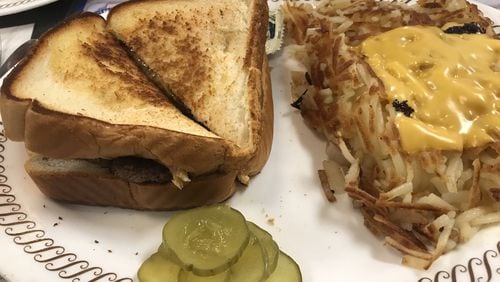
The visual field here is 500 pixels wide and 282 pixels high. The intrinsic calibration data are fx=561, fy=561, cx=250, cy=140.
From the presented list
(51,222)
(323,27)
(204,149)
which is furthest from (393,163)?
(51,222)

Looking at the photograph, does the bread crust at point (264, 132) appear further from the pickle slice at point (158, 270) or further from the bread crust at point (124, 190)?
the pickle slice at point (158, 270)

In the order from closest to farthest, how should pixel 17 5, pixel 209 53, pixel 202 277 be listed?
pixel 202 277 < pixel 209 53 < pixel 17 5

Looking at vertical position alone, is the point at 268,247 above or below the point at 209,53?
below

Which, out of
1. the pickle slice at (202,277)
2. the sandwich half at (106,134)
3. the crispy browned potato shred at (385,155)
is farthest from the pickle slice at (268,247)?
the crispy browned potato shred at (385,155)

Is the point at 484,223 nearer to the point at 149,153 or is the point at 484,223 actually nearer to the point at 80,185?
the point at 149,153

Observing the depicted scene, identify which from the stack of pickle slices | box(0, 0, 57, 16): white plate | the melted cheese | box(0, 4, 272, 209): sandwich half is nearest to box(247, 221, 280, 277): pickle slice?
the stack of pickle slices

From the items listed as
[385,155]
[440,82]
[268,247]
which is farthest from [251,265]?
[440,82]

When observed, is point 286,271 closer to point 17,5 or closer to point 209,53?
point 209,53
